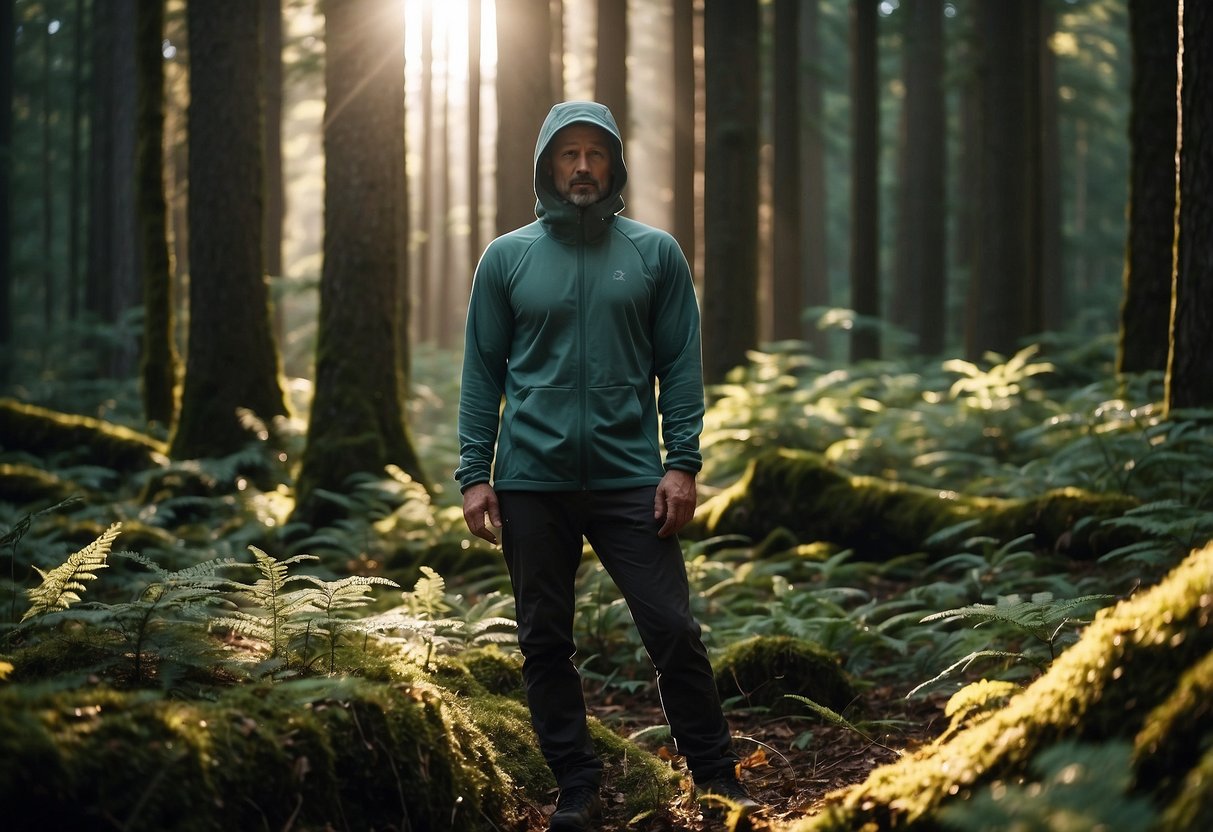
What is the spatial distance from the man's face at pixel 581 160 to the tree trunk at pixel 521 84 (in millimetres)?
7255

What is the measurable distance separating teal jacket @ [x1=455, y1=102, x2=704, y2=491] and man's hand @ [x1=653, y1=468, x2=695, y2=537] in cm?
7

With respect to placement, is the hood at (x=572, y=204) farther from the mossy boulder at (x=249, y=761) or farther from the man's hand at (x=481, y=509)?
the mossy boulder at (x=249, y=761)

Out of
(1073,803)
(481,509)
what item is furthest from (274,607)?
(1073,803)

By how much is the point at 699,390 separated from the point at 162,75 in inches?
461

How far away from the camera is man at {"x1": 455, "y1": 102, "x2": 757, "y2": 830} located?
3943 mm

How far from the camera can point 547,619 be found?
13.1 ft

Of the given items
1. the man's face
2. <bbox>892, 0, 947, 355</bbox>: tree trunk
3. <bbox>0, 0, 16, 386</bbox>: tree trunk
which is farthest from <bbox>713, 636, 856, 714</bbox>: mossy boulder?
<bbox>0, 0, 16, 386</bbox>: tree trunk

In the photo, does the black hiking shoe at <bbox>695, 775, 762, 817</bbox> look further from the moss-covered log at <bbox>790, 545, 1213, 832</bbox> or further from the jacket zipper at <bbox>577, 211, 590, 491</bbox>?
the jacket zipper at <bbox>577, 211, 590, 491</bbox>

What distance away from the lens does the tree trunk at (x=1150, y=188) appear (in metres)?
10.1

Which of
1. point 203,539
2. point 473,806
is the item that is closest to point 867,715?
point 473,806

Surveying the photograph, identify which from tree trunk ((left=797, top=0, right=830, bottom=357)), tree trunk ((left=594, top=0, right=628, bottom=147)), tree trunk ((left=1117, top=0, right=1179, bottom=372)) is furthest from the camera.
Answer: tree trunk ((left=797, top=0, right=830, bottom=357))

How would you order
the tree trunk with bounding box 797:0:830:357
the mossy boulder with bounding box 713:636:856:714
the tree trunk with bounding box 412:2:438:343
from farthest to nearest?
the tree trunk with bounding box 797:0:830:357 < the tree trunk with bounding box 412:2:438:343 < the mossy boulder with bounding box 713:636:856:714

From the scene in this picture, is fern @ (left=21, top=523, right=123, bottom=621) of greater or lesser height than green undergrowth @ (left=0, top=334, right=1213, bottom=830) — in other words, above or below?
above

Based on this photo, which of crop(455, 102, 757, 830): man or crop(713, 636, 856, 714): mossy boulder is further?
crop(713, 636, 856, 714): mossy boulder
